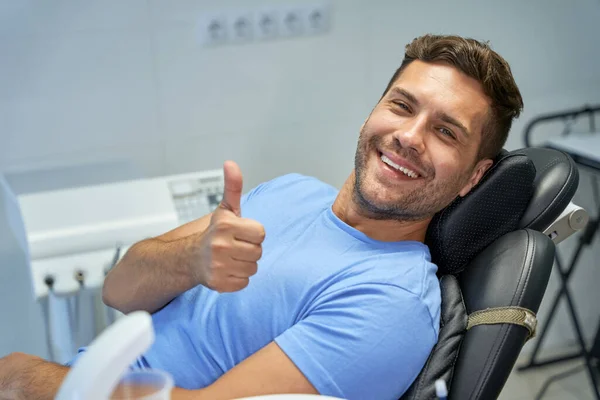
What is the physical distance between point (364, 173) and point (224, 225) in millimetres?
446

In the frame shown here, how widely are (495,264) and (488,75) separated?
39cm

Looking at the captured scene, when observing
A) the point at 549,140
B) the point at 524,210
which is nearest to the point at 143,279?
Result: the point at 524,210

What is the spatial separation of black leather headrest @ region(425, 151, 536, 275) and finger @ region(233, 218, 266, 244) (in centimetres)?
49

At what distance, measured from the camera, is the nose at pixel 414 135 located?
163cm

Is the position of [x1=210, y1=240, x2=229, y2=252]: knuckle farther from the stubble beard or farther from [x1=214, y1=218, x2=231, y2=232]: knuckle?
the stubble beard

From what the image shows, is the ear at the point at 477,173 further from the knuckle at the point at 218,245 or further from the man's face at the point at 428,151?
the knuckle at the point at 218,245

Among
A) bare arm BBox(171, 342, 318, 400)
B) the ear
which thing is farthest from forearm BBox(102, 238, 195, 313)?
the ear

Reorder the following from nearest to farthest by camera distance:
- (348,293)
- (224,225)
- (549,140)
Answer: (224,225) < (348,293) < (549,140)

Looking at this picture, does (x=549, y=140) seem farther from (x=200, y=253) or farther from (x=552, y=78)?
(x=200, y=253)

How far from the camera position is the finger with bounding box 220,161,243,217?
4.55ft

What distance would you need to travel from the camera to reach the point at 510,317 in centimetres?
146

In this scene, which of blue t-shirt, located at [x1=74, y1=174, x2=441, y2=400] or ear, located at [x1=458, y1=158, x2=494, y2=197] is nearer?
blue t-shirt, located at [x1=74, y1=174, x2=441, y2=400]

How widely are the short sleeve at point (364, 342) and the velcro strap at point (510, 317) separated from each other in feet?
0.34

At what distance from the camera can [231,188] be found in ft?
4.59
